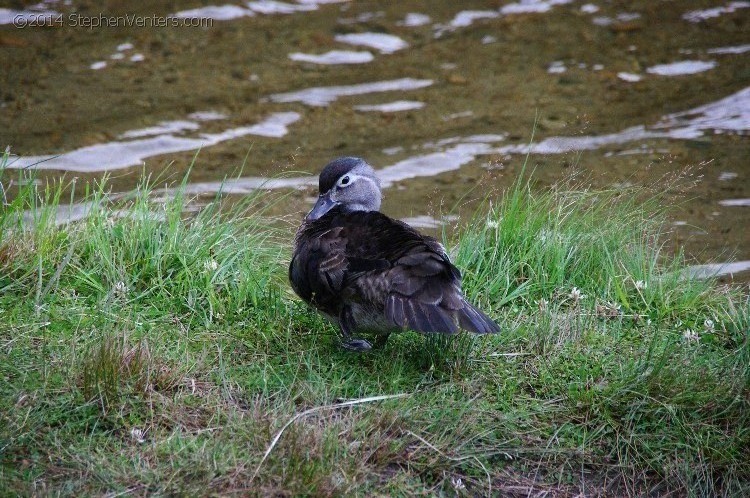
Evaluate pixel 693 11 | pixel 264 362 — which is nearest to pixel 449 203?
pixel 264 362

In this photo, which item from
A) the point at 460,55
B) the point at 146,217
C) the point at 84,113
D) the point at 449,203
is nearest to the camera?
the point at 146,217

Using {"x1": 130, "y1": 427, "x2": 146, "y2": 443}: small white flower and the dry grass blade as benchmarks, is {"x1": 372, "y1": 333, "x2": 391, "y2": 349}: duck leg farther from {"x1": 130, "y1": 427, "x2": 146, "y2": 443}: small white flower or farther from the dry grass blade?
{"x1": 130, "y1": 427, "x2": 146, "y2": 443}: small white flower

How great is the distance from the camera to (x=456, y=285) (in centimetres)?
A: 437

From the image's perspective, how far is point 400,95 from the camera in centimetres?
961

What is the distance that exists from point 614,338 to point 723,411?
2.57 ft

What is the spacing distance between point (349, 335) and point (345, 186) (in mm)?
1138

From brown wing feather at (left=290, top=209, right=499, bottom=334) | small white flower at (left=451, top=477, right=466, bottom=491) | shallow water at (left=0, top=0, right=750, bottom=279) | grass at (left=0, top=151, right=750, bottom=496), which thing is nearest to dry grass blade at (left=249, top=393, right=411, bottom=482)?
grass at (left=0, top=151, right=750, bottom=496)

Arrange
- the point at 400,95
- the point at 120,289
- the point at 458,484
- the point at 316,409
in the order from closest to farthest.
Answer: the point at 458,484 → the point at 316,409 → the point at 120,289 → the point at 400,95

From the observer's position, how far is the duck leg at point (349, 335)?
452cm

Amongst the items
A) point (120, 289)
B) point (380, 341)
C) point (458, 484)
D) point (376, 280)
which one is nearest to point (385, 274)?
point (376, 280)

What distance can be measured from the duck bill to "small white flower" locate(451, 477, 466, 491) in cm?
194

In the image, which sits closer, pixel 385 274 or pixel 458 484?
pixel 458 484

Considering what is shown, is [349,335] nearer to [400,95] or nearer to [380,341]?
[380,341]

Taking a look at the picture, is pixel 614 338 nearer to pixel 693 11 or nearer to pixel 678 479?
pixel 678 479
